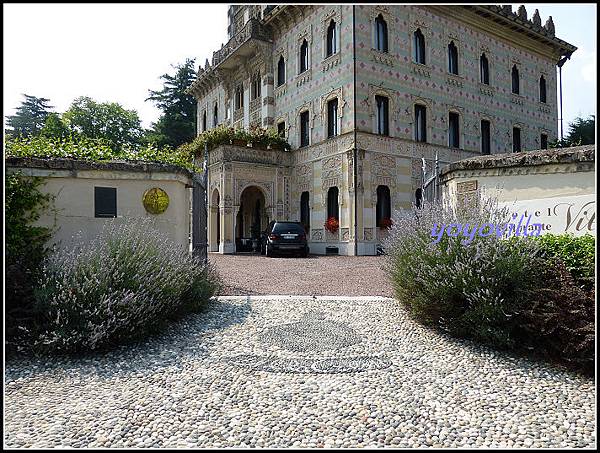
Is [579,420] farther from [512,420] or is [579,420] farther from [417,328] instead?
[417,328]

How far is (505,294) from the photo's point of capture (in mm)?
5664

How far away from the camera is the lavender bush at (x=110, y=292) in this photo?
527cm

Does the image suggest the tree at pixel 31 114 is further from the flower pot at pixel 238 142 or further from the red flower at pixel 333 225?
the red flower at pixel 333 225

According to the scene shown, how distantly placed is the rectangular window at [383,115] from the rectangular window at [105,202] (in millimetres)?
14923

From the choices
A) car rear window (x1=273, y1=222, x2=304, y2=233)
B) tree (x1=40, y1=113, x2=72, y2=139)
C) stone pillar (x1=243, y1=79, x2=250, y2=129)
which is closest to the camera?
car rear window (x1=273, y1=222, x2=304, y2=233)

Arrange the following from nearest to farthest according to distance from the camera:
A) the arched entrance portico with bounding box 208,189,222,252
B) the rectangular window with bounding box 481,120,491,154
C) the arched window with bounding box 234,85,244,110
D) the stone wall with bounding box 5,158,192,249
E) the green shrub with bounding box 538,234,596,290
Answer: the green shrub with bounding box 538,234,596,290, the stone wall with bounding box 5,158,192,249, the arched entrance portico with bounding box 208,189,222,252, the rectangular window with bounding box 481,120,491,154, the arched window with bounding box 234,85,244,110

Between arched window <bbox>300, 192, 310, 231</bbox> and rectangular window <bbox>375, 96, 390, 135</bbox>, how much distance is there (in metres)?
4.69

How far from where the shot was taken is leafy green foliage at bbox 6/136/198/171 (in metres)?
7.41

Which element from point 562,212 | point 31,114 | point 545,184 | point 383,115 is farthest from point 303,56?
point 31,114

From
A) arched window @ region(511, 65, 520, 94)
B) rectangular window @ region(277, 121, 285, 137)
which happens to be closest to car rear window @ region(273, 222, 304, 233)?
rectangular window @ region(277, 121, 285, 137)

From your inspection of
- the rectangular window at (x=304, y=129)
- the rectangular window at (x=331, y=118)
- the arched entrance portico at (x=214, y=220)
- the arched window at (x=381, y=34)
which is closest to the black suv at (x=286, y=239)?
the arched entrance portico at (x=214, y=220)

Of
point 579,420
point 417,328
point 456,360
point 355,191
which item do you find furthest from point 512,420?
point 355,191

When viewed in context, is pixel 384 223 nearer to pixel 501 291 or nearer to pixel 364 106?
pixel 364 106

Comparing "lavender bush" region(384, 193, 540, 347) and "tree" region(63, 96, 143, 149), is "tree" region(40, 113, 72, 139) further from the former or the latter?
"lavender bush" region(384, 193, 540, 347)
